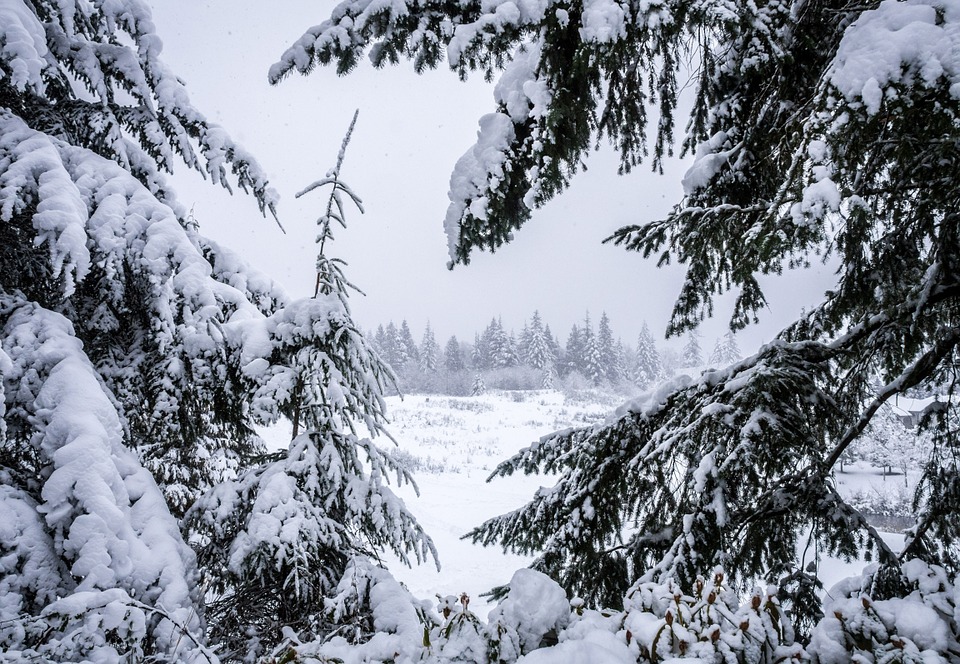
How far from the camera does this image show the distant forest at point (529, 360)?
5903cm

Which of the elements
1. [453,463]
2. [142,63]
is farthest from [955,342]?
[453,463]

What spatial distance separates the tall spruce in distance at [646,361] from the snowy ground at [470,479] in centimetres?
2869

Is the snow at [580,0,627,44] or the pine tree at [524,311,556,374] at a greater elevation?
the snow at [580,0,627,44]

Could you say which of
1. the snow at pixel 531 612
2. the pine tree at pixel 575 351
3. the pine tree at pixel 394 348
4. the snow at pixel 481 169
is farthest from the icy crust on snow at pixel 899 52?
the pine tree at pixel 575 351

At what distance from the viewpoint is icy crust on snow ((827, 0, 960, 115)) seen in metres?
1.33

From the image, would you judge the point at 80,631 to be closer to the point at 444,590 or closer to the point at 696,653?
the point at 696,653

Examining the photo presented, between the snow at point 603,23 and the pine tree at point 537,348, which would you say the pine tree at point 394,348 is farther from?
the snow at point 603,23

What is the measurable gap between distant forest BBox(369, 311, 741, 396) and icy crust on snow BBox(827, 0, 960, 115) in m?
53.1

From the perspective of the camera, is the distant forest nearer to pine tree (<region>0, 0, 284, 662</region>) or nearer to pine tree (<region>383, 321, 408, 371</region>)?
pine tree (<region>383, 321, 408, 371</region>)

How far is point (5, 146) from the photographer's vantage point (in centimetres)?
239

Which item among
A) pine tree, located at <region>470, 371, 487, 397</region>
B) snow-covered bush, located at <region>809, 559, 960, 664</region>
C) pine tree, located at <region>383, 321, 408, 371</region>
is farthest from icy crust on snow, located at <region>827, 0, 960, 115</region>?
pine tree, located at <region>383, 321, 408, 371</region>

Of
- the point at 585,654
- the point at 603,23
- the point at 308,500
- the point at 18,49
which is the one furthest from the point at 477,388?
the point at 603,23

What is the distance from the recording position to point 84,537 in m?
1.80

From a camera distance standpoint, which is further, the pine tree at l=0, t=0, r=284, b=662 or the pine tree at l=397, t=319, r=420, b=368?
the pine tree at l=397, t=319, r=420, b=368
